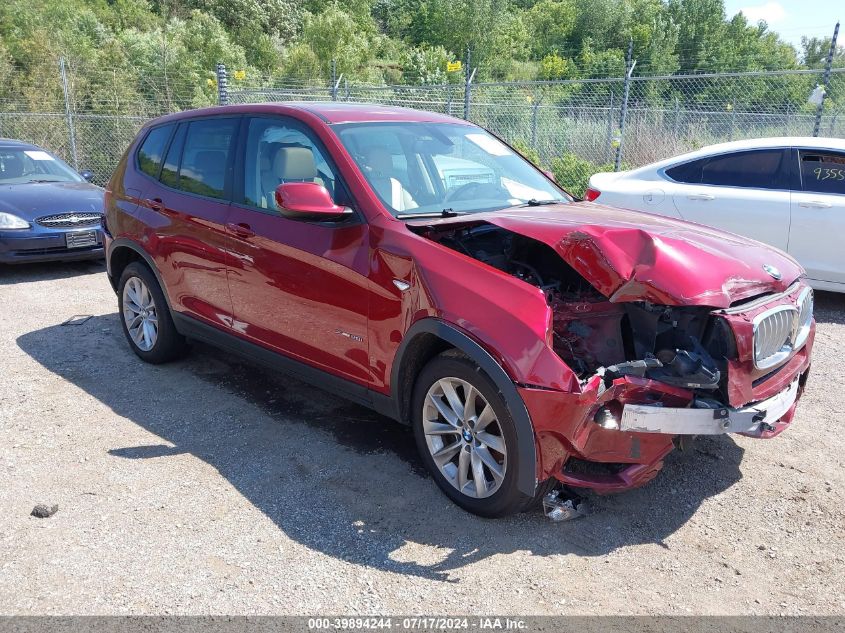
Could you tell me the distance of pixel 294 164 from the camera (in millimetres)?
3998

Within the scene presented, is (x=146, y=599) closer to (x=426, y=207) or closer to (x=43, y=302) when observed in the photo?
(x=426, y=207)

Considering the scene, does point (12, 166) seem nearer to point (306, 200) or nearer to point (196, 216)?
point (196, 216)

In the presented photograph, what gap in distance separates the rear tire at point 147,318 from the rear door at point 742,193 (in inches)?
189

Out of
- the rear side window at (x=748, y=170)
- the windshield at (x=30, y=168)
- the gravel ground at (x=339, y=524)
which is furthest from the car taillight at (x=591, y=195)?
the windshield at (x=30, y=168)

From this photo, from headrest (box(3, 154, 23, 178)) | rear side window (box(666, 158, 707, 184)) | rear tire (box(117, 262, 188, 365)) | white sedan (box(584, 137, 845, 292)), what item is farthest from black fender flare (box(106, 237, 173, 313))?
rear side window (box(666, 158, 707, 184))

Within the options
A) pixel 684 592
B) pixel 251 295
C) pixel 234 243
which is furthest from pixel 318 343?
pixel 684 592

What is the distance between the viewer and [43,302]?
23.2ft

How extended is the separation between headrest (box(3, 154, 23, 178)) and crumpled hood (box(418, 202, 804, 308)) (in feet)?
25.6

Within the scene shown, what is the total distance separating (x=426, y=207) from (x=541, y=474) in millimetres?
1561

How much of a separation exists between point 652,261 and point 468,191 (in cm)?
136

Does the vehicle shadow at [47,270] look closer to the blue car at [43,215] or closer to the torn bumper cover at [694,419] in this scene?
the blue car at [43,215]

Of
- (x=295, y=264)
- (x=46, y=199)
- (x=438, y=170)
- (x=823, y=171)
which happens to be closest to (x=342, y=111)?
(x=438, y=170)

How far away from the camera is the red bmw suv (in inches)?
115

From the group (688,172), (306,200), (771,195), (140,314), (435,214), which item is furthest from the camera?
(688,172)
